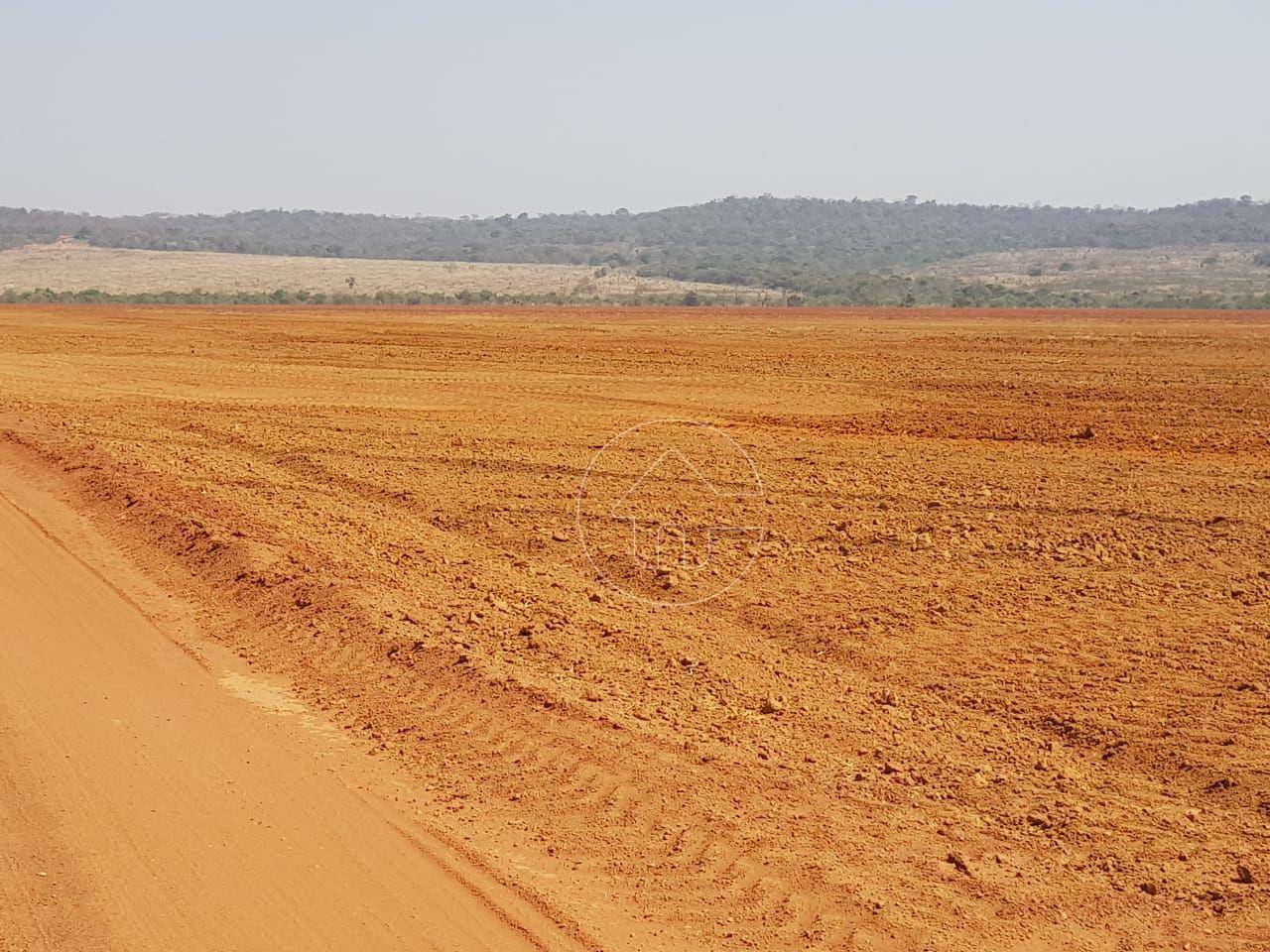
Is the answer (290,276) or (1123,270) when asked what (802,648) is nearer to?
(290,276)

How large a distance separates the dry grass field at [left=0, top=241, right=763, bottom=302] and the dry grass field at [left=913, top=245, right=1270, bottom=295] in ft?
Result: 59.3

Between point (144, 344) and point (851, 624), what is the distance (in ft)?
80.0

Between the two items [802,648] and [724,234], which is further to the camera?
[724,234]

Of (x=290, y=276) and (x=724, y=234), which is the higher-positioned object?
(x=724, y=234)

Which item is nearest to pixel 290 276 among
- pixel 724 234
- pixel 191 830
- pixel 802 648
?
pixel 724 234

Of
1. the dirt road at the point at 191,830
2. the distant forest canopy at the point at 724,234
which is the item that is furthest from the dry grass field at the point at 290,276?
the dirt road at the point at 191,830

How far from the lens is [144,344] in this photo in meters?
29.5

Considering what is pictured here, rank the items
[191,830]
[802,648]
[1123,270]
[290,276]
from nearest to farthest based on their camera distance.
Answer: [191,830] → [802,648] → [290,276] → [1123,270]

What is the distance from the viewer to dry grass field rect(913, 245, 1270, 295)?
63594 mm

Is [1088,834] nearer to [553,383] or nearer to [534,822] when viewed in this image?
[534,822]

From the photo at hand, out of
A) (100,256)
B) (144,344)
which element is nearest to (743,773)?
(144,344)

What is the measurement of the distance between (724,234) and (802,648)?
134 m

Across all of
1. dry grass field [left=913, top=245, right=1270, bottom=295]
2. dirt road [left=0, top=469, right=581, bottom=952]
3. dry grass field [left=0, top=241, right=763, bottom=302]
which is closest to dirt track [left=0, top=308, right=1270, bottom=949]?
dirt road [left=0, top=469, right=581, bottom=952]

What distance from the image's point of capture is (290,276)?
79562 mm
